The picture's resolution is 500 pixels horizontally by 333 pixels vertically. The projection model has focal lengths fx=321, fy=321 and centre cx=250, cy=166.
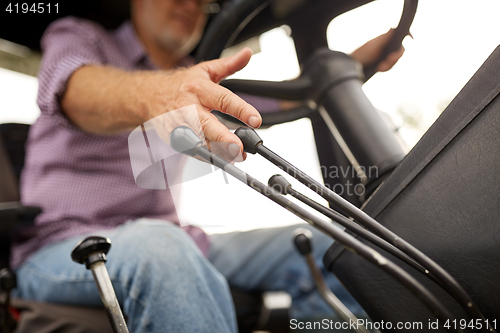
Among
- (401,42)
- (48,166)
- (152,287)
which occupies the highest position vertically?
(401,42)

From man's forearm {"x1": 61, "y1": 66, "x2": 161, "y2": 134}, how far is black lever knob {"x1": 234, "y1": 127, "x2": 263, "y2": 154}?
0.33 ft

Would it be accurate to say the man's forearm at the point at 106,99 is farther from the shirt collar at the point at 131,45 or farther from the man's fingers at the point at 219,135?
the shirt collar at the point at 131,45

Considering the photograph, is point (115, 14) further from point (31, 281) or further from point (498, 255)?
point (498, 255)

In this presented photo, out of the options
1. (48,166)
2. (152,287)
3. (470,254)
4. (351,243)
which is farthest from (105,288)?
(48,166)

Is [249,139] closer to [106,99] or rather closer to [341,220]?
[341,220]

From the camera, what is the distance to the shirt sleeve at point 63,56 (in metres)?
0.57

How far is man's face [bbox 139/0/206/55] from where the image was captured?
1.00 meters

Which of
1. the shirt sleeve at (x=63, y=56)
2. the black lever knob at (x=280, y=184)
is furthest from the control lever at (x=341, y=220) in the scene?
the shirt sleeve at (x=63, y=56)

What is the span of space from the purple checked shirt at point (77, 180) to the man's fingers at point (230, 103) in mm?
461

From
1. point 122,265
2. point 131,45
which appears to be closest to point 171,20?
point 131,45

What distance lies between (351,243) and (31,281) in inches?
27.0

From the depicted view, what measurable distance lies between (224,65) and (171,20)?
0.78 m

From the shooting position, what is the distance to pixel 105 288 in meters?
0.35

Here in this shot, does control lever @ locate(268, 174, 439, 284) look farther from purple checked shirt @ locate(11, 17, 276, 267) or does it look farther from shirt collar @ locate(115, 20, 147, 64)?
shirt collar @ locate(115, 20, 147, 64)
